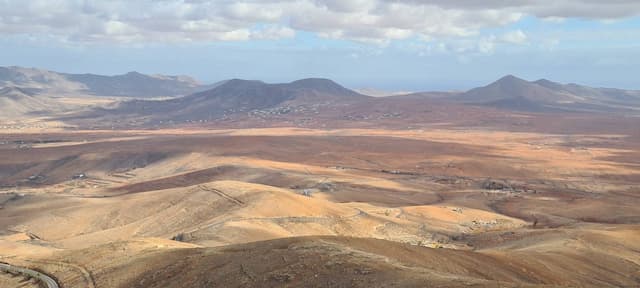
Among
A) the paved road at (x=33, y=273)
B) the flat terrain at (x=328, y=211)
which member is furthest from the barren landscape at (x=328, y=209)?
the paved road at (x=33, y=273)

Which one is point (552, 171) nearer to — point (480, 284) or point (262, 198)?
point (262, 198)

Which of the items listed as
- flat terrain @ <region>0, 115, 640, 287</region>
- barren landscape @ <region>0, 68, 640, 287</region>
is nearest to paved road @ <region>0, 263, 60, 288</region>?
barren landscape @ <region>0, 68, 640, 287</region>

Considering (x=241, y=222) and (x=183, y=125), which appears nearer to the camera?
(x=241, y=222)

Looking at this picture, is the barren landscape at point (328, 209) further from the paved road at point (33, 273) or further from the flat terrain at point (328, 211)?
the paved road at point (33, 273)

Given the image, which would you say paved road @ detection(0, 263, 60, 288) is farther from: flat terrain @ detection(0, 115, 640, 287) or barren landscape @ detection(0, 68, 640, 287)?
flat terrain @ detection(0, 115, 640, 287)

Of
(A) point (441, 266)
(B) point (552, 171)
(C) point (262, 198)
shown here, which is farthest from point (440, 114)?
(A) point (441, 266)

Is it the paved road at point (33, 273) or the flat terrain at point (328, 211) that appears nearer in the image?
the flat terrain at point (328, 211)

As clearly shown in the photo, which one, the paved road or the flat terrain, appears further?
the paved road
